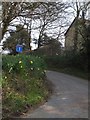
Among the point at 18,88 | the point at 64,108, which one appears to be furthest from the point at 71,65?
the point at 64,108

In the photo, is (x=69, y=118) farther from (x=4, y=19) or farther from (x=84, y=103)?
(x=4, y=19)

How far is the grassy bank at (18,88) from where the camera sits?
9.56 meters

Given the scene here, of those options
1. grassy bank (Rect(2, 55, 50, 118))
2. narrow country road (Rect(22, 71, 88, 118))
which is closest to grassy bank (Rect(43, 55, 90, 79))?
grassy bank (Rect(2, 55, 50, 118))

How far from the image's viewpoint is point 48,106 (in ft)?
36.9

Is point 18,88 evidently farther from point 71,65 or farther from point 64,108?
point 71,65

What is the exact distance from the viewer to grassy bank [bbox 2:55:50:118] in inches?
376

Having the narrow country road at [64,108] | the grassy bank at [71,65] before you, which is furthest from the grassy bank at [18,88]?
the grassy bank at [71,65]

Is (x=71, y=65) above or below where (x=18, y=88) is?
below

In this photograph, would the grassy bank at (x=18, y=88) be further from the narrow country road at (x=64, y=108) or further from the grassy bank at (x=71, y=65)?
the grassy bank at (x=71, y=65)

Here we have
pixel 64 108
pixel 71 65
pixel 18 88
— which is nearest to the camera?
pixel 64 108

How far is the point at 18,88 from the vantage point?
11945mm

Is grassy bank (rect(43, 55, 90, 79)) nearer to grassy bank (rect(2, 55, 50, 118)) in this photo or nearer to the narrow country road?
grassy bank (rect(2, 55, 50, 118))

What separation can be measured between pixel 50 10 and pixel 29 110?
6130 mm

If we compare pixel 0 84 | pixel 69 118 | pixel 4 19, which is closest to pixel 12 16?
pixel 4 19
